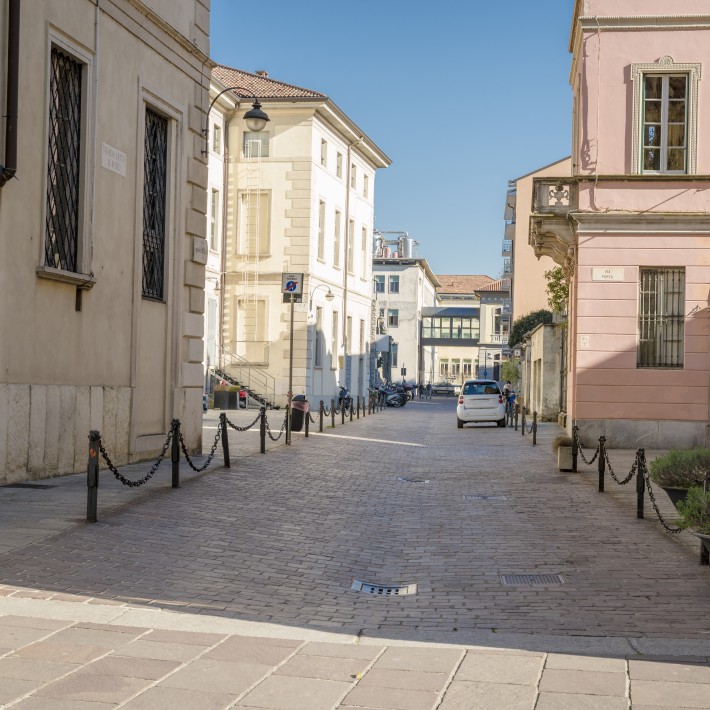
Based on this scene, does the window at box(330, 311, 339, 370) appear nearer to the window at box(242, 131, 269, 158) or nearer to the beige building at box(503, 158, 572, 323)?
the window at box(242, 131, 269, 158)

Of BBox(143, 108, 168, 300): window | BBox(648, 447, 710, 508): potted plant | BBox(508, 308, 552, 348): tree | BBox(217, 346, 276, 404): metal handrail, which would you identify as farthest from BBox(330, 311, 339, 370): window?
BBox(648, 447, 710, 508): potted plant

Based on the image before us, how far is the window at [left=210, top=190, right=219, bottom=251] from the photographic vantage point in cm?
4059

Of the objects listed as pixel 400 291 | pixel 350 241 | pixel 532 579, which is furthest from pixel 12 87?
pixel 400 291

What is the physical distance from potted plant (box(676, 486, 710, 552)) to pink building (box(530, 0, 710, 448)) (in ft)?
44.2

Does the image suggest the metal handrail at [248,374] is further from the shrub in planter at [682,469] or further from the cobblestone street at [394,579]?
the shrub in planter at [682,469]

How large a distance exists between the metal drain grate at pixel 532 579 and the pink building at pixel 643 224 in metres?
13.3

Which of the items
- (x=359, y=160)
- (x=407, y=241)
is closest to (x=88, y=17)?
(x=359, y=160)

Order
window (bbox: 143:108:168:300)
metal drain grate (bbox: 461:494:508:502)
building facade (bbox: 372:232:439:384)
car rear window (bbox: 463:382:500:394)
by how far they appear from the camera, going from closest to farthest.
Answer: metal drain grate (bbox: 461:494:508:502) < window (bbox: 143:108:168:300) < car rear window (bbox: 463:382:500:394) < building facade (bbox: 372:232:439:384)

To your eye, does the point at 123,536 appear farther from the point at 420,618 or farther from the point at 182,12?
the point at 182,12

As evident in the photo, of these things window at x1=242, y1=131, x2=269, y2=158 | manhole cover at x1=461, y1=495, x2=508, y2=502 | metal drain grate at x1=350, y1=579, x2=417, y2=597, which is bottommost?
metal drain grate at x1=350, y1=579, x2=417, y2=597

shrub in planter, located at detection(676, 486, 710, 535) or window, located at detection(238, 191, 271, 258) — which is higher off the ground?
window, located at detection(238, 191, 271, 258)

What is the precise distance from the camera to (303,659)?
5586 mm

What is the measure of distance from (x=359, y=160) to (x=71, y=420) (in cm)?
3841

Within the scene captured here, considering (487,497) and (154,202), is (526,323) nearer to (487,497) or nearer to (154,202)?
(154,202)
